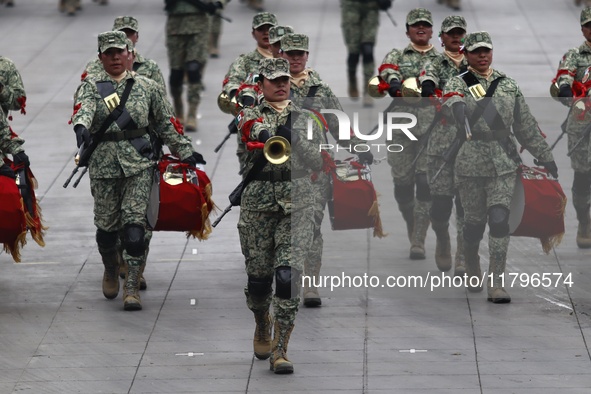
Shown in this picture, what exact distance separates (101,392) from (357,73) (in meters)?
11.8

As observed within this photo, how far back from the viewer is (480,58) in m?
12.1

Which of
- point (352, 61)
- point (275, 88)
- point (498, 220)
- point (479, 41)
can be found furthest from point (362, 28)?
point (275, 88)

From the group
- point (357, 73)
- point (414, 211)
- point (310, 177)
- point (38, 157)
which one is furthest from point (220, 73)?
→ point (310, 177)

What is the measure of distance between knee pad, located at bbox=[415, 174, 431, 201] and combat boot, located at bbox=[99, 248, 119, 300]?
114 inches

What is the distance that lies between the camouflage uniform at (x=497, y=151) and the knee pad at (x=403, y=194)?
1315 millimetres

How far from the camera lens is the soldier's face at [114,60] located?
1195 centimetres

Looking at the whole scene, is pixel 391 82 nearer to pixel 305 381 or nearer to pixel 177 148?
pixel 177 148

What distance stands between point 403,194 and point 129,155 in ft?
9.57

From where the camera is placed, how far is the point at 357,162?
1217cm

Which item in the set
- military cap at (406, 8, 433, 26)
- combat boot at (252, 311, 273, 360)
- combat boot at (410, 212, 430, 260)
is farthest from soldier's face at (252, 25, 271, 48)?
combat boot at (252, 311, 273, 360)

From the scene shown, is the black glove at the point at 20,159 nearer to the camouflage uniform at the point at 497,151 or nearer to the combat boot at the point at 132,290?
the combat boot at the point at 132,290

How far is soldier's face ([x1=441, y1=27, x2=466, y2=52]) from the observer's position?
12945 mm

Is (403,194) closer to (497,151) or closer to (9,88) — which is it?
(497,151)

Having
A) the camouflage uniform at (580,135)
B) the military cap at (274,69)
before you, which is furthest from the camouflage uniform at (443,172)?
the military cap at (274,69)
